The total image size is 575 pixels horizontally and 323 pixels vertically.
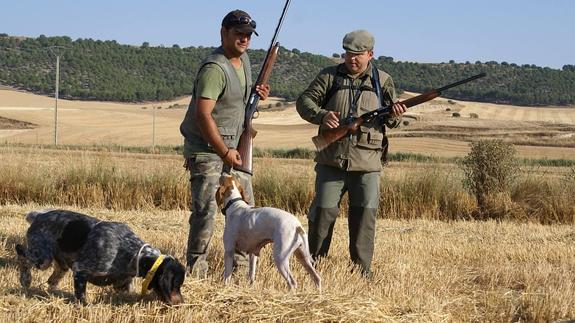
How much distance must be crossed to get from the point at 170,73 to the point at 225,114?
118m

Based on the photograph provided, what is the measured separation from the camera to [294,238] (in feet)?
22.3

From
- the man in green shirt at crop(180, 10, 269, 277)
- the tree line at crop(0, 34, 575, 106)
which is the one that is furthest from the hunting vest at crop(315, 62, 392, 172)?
the tree line at crop(0, 34, 575, 106)

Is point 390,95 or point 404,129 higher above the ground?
point 390,95

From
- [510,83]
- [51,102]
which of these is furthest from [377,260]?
[510,83]

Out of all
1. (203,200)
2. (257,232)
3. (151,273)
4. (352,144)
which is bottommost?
(151,273)

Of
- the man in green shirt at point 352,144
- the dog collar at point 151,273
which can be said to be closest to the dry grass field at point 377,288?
the dog collar at point 151,273

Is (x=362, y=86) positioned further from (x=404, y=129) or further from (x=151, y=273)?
(x=404, y=129)

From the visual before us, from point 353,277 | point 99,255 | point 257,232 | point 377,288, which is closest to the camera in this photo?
point 99,255

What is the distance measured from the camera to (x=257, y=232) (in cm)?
692

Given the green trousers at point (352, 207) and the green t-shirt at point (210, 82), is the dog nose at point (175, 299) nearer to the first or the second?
the green t-shirt at point (210, 82)

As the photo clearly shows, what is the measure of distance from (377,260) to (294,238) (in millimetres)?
2458

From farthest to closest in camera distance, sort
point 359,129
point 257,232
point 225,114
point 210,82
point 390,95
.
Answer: point 390,95
point 359,129
point 225,114
point 210,82
point 257,232

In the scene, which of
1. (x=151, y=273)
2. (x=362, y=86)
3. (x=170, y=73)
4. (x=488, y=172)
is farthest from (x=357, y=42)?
(x=170, y=73)

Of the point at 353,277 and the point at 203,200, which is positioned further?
the point at 353,277
